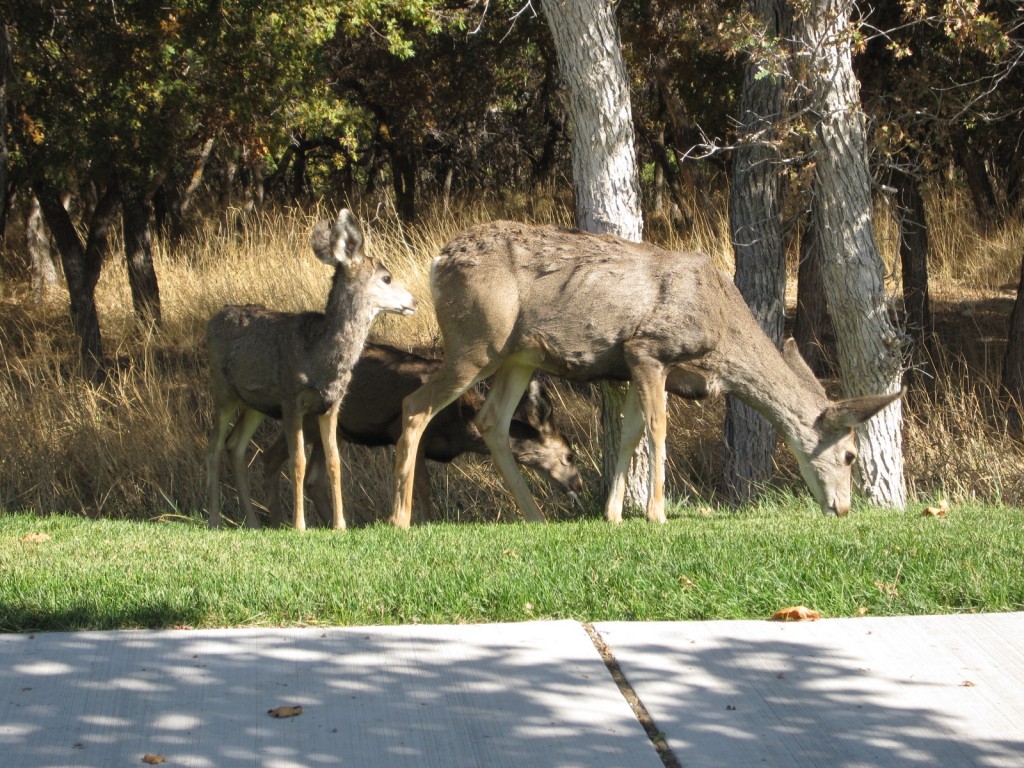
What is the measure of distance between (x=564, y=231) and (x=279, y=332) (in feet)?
7.96

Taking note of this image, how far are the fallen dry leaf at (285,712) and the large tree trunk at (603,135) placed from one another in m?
6.41

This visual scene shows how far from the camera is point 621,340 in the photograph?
32.1 ft

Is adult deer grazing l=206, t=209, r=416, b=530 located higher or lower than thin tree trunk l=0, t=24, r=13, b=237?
lower

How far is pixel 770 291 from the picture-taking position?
38.5ft

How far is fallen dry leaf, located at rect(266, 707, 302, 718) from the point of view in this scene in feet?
14.8

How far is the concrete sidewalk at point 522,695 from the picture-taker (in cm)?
424

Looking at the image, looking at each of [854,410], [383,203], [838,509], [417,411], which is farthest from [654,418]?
[383,203]

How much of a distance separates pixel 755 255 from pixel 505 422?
3040mm

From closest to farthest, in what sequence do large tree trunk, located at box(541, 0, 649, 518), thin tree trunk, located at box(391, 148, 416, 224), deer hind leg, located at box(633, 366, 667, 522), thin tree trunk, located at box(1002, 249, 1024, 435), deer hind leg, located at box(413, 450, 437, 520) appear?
deer hind leg, located at box(633, 366, 667, 522) → large tree trunk, located at box(541, 0, 649, 518) → deer hind leg, located at box(413, 450, 437, 520) → thin tree trunk, located at box(1002, 249, 1024, 435) → thin tree trunk, located at box(391, 148, 416, 224)

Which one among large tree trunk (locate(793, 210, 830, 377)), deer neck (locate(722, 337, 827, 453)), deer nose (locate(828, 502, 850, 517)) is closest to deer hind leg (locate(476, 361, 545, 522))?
deer neck (locate(722, 337, 827, 453))

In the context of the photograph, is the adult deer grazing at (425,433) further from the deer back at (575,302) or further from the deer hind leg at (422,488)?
the deer back at (575,302)

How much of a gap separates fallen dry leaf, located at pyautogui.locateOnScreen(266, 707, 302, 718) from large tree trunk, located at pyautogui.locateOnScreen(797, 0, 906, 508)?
7048 millimetres

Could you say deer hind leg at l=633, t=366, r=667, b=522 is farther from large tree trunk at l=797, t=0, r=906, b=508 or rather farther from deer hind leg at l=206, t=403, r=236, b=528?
deer hind leg at l=206, t=403, r=236, b=528

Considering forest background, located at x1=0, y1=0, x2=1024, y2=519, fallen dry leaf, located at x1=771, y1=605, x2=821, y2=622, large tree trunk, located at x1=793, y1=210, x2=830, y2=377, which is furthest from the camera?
large tree trunk, located at x1=793, y1=210, x2=830, y2=377
